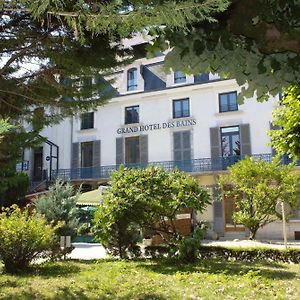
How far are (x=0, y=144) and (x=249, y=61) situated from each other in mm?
6051

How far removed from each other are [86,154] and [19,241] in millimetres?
18748

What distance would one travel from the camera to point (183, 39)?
8.80ft

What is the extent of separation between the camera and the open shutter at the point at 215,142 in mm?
23820

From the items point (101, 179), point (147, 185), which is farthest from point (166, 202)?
point (101, 179)

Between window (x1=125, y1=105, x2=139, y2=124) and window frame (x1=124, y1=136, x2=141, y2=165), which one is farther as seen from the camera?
window (x1=125, y1=105, x2=139, y2=124)

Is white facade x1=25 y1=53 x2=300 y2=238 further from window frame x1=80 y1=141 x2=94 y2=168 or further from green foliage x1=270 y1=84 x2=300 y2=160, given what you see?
green foliage x1=270 y1=84 x2=300 y2=160

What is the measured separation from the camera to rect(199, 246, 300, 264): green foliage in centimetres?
1082

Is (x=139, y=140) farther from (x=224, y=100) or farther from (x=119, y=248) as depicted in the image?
(x=119, y=248)

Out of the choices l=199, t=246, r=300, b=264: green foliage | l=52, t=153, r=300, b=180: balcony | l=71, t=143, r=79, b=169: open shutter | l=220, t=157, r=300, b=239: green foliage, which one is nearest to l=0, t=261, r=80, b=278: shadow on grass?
l=199, t=246, r=300, b=264: green foliage

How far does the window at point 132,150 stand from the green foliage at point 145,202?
582 inches

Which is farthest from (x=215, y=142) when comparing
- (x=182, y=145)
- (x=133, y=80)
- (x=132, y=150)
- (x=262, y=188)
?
(x=262, y=188)

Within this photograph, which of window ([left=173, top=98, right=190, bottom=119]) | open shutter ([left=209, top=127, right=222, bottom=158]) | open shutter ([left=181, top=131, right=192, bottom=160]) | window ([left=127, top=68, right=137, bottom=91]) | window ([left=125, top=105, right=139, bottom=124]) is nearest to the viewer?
open shutter ([left=209, top=127, right=222, bottom=158])

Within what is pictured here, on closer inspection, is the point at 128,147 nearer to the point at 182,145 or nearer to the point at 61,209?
the point at 182,145

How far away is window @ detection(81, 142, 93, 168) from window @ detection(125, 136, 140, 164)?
259cm
